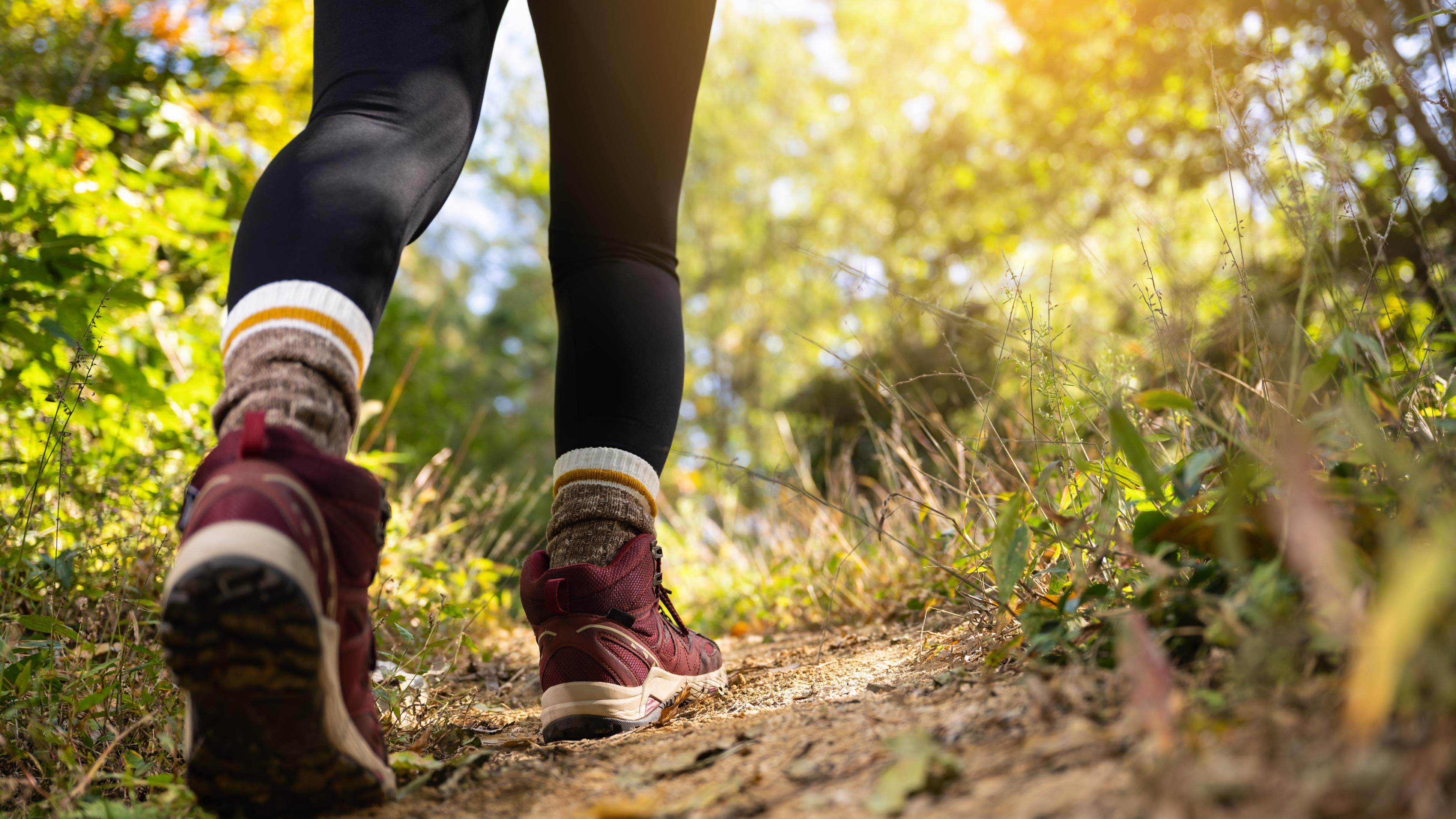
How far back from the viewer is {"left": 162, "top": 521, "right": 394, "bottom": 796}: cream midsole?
2.40 feet

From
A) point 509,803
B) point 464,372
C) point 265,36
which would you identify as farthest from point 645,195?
point 464,372

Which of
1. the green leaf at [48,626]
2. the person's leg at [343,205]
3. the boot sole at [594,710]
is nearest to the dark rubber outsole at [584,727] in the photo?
the boot sole at [594,710]

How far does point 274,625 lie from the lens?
73 cm

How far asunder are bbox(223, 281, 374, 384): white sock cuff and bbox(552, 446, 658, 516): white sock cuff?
496 millimetres

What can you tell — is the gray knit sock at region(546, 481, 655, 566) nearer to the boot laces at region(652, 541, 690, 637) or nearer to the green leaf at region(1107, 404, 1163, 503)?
the boot laces at region(652, 541, 690, 637)

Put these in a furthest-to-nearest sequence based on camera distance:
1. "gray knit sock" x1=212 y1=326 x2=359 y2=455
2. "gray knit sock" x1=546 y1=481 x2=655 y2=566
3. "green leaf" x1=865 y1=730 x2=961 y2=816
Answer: "gray knit sock" x1=546 y1=481 x2=655 y2=566, "gray knit sock" x1=212 y1=326 x2=359 y2=455, "green leaf" x1=865 y1=730 x2=961 y2=816

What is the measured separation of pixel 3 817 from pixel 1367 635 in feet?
4.24

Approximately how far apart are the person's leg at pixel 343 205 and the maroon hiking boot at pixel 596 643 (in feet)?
1.61

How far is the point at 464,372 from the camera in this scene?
1080 cm

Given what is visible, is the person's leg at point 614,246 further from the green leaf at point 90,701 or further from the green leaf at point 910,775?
the green leaf at point 910,775

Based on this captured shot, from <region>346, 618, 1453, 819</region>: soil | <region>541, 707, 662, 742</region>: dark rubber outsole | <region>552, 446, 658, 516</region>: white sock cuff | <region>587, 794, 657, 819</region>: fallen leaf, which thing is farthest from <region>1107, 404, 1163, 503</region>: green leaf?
<region>541, 707, 662, 742</region>: dark rubber outsole

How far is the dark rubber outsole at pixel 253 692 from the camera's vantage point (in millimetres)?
723

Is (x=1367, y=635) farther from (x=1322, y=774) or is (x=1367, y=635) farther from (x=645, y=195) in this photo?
(x=645, y=195)

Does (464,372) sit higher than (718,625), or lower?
higher
